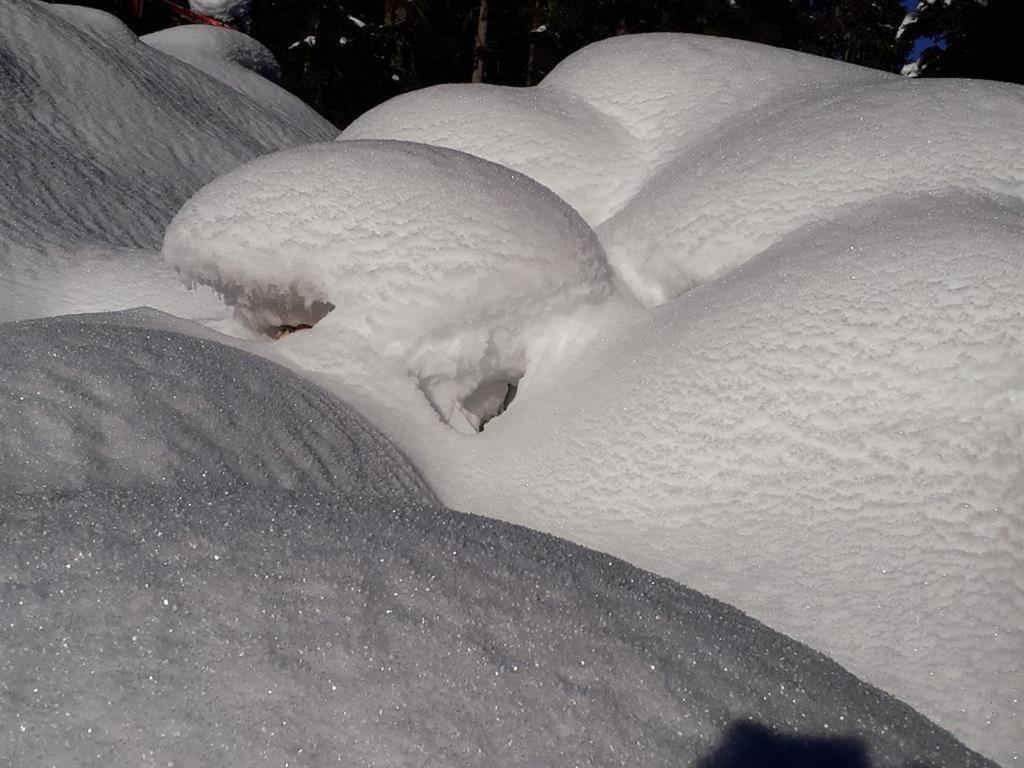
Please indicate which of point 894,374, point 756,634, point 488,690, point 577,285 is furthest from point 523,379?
point 488,690

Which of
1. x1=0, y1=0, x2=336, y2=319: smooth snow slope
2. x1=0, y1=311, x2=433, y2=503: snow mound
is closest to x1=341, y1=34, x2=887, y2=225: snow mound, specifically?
x1=0, y1=0, x2=336, y2=319: smooth snow slope

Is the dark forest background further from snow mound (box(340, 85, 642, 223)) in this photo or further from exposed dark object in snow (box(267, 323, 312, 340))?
exposed dark object in snow (box(267, 323, 312, 340))

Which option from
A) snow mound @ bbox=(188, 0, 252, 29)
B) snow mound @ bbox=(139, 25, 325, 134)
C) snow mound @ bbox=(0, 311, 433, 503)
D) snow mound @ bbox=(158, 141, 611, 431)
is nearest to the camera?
snow mound @ bbox=(0, 311, 433, 503)

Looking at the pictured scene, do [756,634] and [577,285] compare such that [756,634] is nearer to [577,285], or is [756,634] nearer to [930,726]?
[930,726]

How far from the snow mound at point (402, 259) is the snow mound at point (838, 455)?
12 cm

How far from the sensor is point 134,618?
484 millimetres

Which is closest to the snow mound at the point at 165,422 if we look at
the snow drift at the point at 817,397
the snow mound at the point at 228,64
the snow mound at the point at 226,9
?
the snow drift at the point at 817,397

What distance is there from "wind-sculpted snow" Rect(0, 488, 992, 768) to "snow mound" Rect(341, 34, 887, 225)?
3.48 feet

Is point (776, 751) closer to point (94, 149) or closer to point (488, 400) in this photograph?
point (488, 400)

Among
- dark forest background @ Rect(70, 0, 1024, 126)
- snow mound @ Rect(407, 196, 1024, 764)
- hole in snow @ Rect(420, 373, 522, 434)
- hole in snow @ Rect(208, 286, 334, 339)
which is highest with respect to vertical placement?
snow mound @ Rect(407, 196, 1024, 764)

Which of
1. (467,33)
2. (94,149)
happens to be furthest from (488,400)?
(467,33)

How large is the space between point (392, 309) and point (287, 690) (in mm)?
746

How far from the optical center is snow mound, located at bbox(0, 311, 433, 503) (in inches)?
27.8

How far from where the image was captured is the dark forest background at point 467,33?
259 inches
